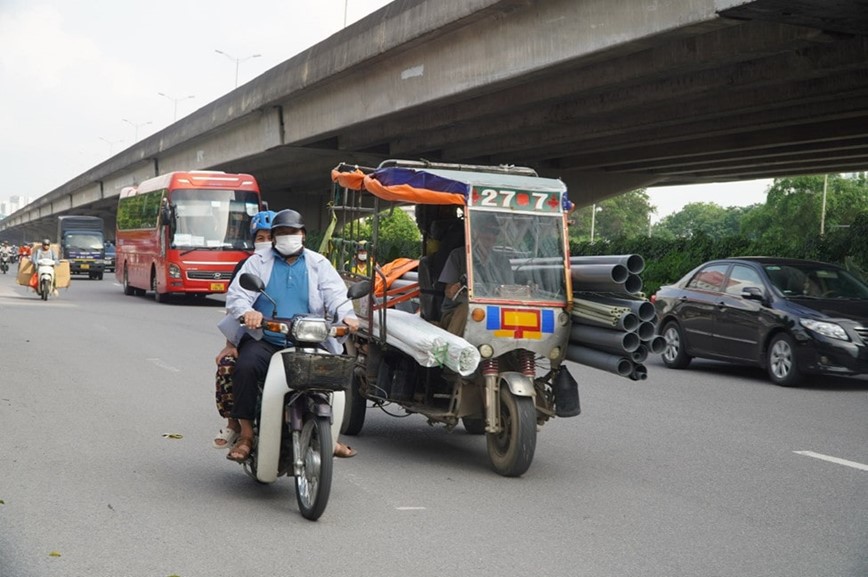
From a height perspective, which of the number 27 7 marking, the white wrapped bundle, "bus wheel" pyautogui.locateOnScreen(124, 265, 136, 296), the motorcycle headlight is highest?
the number 27 7 marking

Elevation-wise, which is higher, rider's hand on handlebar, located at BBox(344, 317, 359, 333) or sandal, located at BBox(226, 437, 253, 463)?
rider's hand on handlebar, located at BBox(344, 317, 359, 333)

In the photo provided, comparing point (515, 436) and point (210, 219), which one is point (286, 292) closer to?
point (515, 436)

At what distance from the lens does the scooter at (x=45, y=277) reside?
1150 inches

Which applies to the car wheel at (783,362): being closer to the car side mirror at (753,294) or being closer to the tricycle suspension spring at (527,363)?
the car side mirror at (753,294)

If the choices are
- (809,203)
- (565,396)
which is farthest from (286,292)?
(809,203)

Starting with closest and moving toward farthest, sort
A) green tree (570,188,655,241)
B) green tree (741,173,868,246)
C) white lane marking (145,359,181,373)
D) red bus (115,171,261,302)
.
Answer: white lane marking (145,359,181,373) < red bus (115,171,261,302) < green tree (741,173,868,246) < green tree (570,188,655,241)

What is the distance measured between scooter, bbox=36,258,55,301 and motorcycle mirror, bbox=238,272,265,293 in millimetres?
23795

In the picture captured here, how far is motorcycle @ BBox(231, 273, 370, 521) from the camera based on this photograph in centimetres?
661

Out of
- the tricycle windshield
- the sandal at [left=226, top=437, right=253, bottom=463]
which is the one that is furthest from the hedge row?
the sandal at [left=226, top=437, right=253, bottom=463]

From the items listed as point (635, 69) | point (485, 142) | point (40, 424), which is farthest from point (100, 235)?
point (40, 424)

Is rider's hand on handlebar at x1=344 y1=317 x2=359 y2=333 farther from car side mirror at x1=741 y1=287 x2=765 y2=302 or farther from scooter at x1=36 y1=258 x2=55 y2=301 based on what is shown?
scooter at x1=36 y1=258 x2=55 y2=301

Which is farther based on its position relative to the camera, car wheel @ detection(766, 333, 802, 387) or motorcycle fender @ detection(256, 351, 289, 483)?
car wheel @ detection(766, 333, 802, 387)

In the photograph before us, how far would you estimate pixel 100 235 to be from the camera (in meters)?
53.6

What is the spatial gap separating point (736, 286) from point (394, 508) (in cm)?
999
